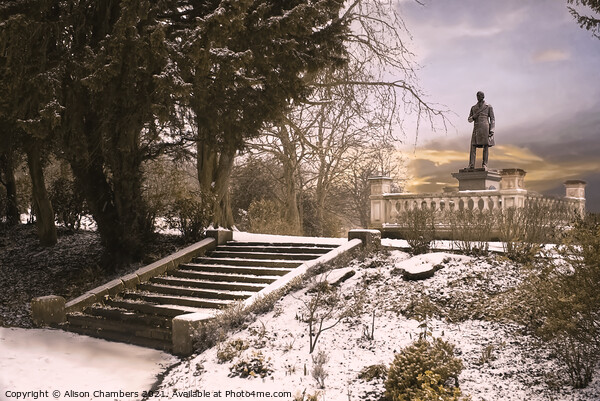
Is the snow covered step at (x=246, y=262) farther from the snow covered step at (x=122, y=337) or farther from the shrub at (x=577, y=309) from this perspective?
the shrub at (x=577, y=309)

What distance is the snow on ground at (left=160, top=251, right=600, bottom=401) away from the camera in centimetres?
522

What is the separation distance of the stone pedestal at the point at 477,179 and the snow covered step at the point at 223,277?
817 centimetres

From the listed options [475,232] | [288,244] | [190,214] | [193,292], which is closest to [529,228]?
[475,232]

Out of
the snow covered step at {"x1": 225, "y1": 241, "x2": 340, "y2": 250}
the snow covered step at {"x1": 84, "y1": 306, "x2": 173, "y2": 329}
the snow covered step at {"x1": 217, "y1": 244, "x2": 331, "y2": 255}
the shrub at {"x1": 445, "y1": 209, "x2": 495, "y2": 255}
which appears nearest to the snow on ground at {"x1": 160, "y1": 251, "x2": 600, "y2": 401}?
the shrub at {"x1": 445, "y1": 209, "x2": 495, "y2": 255}

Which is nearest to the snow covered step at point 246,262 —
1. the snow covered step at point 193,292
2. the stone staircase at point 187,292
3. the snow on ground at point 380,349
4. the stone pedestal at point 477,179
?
the stone staircase at point 187,292

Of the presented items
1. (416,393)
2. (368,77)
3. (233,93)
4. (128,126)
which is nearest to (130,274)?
(128,126)

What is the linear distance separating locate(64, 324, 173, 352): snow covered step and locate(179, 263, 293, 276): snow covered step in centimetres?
270

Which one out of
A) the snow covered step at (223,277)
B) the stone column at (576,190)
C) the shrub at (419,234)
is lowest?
the snow covered step at (223,277)

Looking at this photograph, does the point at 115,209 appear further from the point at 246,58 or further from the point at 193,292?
the point at 246,58

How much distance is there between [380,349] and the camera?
6227 mm

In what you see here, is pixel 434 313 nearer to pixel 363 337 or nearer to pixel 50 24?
pixel 363 337

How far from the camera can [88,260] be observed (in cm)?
1327

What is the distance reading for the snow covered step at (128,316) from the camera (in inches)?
350

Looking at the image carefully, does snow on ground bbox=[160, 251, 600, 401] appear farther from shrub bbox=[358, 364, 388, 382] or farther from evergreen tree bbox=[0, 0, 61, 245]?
evergreen tree bbox=[0, 0, 61, 245]
